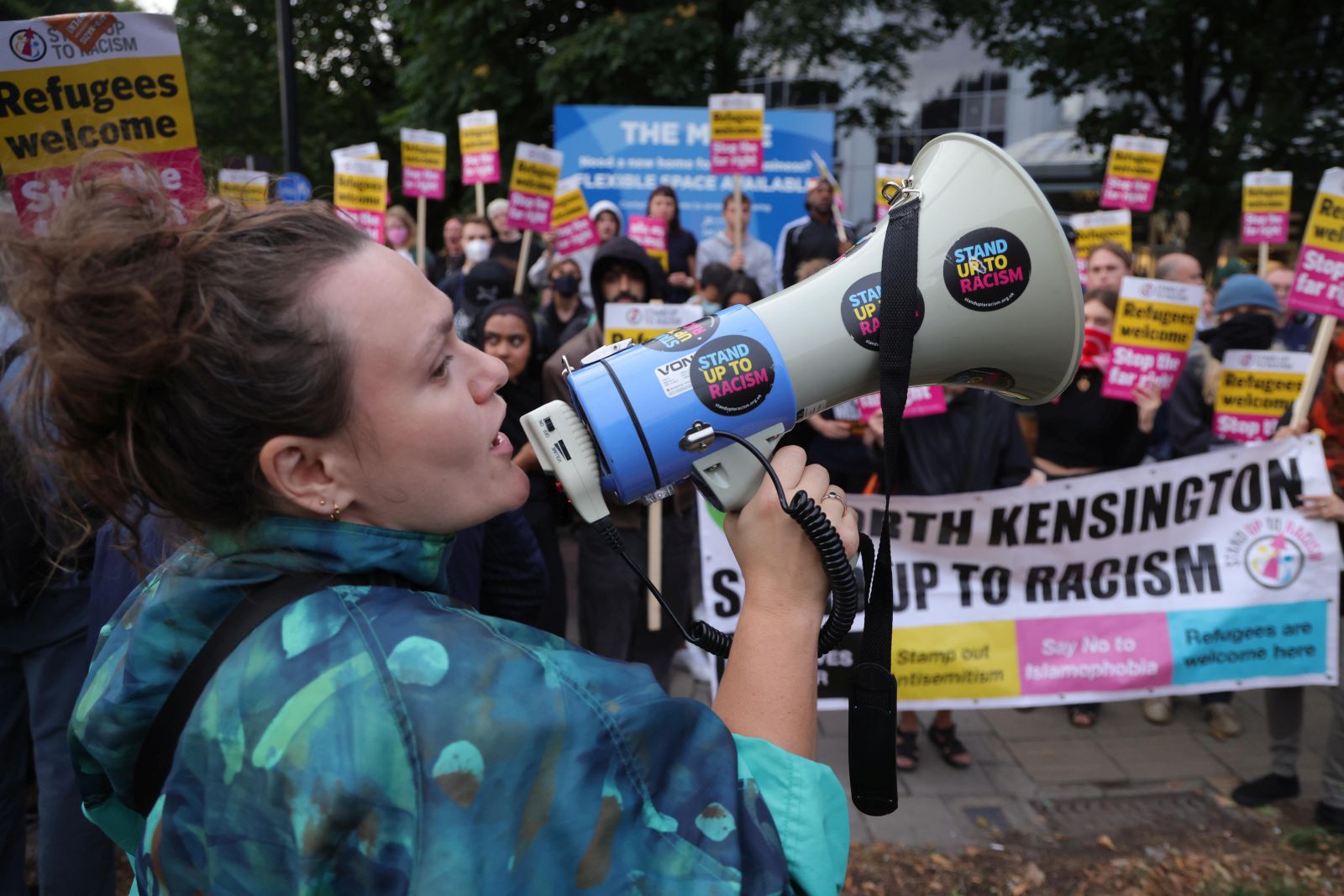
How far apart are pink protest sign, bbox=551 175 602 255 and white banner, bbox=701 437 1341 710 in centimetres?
406

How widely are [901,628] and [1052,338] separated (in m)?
2.43

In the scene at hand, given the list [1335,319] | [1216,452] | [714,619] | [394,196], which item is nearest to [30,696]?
[714,619]

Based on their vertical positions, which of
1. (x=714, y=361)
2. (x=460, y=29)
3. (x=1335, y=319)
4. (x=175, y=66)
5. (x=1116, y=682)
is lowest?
(x=1116, y=682)

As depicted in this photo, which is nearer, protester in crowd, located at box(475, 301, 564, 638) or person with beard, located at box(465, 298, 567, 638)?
person with beard, located at box(465, 298, 567, 638)

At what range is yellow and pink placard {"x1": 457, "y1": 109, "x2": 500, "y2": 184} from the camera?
7.91 metres

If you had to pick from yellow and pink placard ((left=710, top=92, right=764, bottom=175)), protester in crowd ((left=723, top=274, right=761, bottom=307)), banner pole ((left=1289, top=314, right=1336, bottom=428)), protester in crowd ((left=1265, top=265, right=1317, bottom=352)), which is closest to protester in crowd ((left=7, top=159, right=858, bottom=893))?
banner pole ((left=1289, top=314, right=1336, bottom=428))

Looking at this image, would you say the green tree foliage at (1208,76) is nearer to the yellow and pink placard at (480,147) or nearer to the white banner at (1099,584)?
the yellow and pink placard at (480,147)

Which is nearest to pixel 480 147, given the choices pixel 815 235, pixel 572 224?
pixel 572 224

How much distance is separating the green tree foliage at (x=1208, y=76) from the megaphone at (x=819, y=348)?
45.9ft

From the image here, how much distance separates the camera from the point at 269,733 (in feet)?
2.54

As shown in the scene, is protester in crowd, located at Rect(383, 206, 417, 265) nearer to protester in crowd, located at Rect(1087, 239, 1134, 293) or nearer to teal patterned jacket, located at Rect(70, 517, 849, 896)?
protester in crowd, located at Rect(1087, 239, 1134, 293)

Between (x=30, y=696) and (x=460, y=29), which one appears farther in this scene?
(x=460, y=29)

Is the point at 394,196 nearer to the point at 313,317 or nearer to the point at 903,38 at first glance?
the point at 903,38

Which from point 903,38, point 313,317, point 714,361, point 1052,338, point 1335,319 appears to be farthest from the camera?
point 903,38
